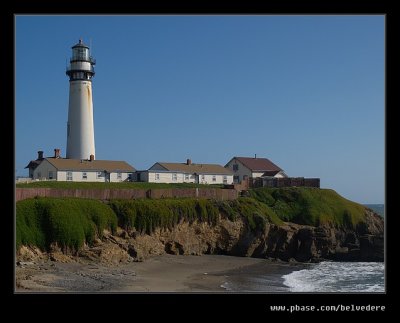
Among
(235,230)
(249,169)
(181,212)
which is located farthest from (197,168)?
(181,212)

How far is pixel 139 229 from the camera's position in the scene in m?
34.2

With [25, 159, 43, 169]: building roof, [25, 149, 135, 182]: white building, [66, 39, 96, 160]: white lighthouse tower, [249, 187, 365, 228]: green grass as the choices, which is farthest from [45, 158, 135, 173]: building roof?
[249, 187, 365, 228]: green grass

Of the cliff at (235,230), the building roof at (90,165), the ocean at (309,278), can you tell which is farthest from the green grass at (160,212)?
the building roof at (90,165)

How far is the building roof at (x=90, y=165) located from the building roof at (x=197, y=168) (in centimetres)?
475

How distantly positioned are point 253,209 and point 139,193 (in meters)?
10.0

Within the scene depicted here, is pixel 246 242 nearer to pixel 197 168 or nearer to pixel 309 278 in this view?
pixel 309 278

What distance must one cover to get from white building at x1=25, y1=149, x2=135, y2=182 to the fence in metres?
8.86

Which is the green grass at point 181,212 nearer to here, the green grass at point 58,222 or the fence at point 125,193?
the fence at point 125,193

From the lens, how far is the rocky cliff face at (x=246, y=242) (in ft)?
105

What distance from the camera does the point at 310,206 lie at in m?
49.0

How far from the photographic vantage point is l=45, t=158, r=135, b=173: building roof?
147 feet

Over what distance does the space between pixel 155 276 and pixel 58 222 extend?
619 cm
